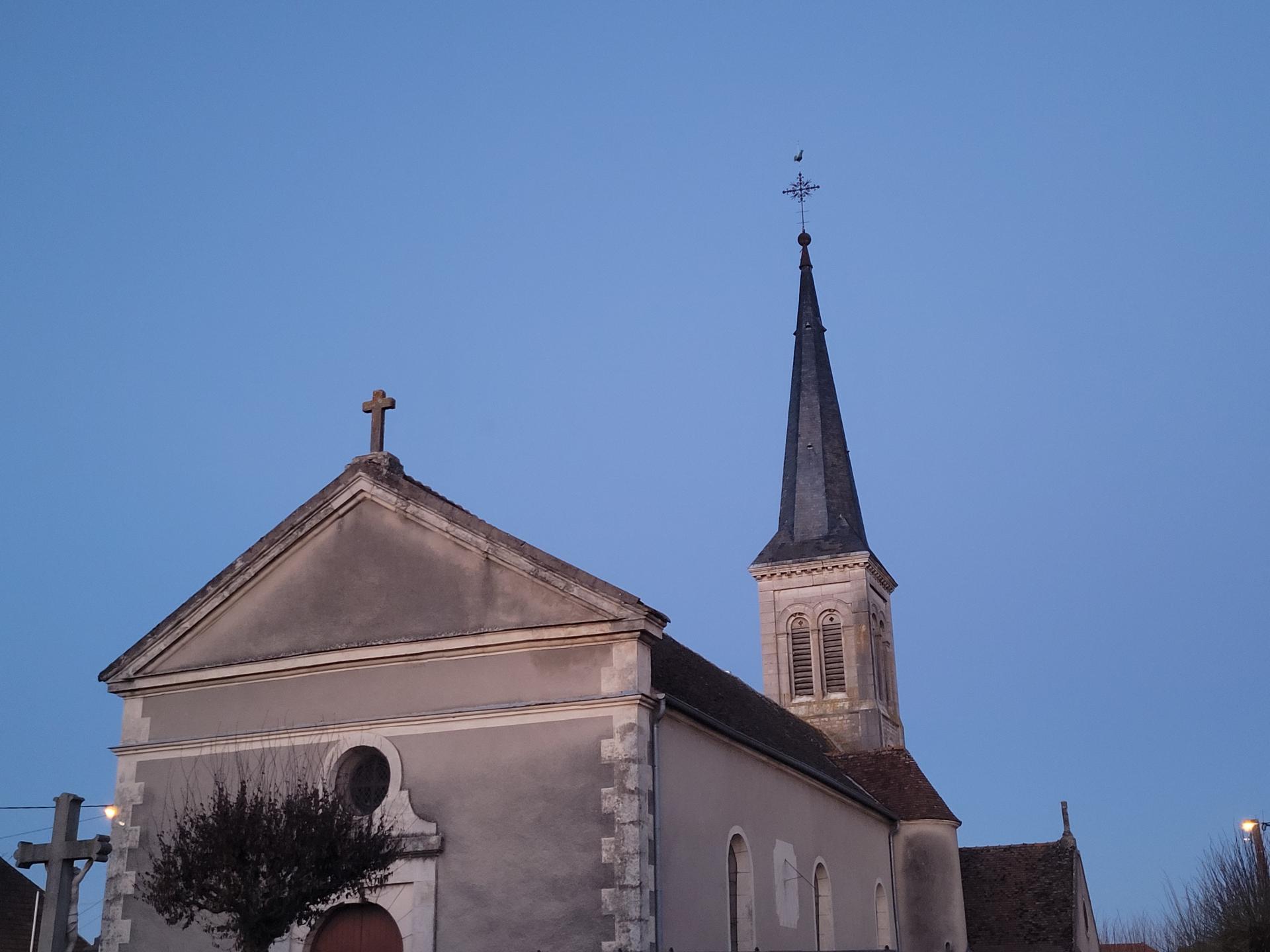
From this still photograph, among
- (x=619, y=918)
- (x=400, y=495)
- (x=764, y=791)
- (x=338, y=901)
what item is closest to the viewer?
(x=619, y=918)

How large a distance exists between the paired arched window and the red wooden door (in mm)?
18560

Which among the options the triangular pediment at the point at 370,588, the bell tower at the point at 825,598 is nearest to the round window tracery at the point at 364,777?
the triangular pediment at the point at 370,588

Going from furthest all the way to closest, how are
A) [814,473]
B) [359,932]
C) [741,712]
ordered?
[814,473] → [741,712] → [359,932]

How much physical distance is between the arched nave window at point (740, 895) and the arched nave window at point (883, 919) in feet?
22.2

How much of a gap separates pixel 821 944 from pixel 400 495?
30.4ft

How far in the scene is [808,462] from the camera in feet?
116

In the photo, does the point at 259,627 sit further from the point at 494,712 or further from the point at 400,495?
the point at 494,712

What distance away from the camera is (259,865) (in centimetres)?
1274

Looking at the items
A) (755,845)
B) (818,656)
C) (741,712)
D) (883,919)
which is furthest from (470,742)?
(818,656)

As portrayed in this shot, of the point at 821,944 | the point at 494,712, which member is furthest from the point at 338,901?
the point at 821,944

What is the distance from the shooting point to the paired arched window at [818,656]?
3253cm

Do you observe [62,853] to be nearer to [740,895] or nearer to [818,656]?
[740,895]

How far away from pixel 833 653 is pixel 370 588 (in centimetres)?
1829

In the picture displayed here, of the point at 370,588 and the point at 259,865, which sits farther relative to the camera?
the point at 370,588
